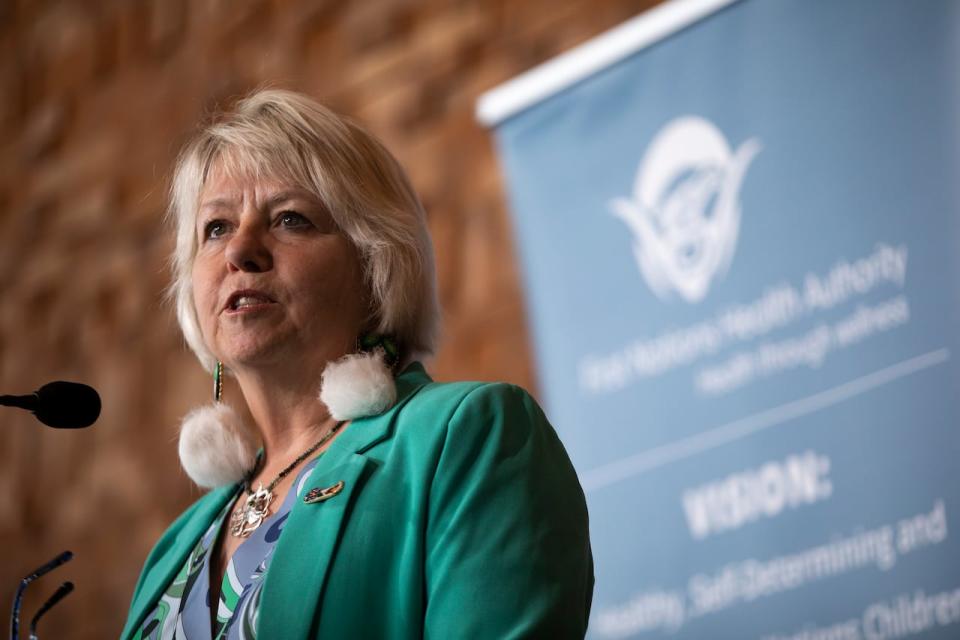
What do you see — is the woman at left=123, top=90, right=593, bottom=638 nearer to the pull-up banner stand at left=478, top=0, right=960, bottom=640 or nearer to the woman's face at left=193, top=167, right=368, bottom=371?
the woman's face at left=193, top=167, right=368, bottom=371

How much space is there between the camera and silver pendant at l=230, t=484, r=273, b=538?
6.02 feet

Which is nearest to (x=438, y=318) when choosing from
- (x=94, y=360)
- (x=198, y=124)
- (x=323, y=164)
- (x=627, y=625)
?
(x=323, y=164)

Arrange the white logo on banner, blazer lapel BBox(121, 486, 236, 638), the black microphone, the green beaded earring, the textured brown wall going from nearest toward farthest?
1. the black microphone
2. blazer lapel BBox(121, 486, 236, 638)
3. the green beaded earring
4. the white logo on banner
5. the textured brown wall

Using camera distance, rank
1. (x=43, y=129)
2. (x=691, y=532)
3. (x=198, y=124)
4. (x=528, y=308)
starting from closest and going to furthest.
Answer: (x=198, y=124) < (x=691, y=532) < (x=528, y=308) < (x=43, y=129)

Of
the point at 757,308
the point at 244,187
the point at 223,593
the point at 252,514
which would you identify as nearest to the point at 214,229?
the point at 244,187

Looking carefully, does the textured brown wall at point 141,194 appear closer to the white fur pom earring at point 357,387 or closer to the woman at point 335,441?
the woman at point 335,441

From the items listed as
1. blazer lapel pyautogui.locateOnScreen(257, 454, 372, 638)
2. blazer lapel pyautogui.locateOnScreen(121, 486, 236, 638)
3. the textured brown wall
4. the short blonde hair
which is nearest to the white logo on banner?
the textured brown wall

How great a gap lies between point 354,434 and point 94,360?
3.56 meters

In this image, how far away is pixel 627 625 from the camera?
2982mm

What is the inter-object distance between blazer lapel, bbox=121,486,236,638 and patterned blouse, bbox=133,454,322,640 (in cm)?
1

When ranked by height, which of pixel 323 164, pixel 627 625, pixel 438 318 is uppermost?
pixel 323 164

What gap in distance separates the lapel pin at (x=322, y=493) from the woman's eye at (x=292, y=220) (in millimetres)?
409

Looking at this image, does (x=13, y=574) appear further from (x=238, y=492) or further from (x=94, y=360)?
(x=238, y=492)

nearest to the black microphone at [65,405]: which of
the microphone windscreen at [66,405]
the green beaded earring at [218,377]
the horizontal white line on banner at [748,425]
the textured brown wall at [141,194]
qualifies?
the microphone windscreen at [66,405]
